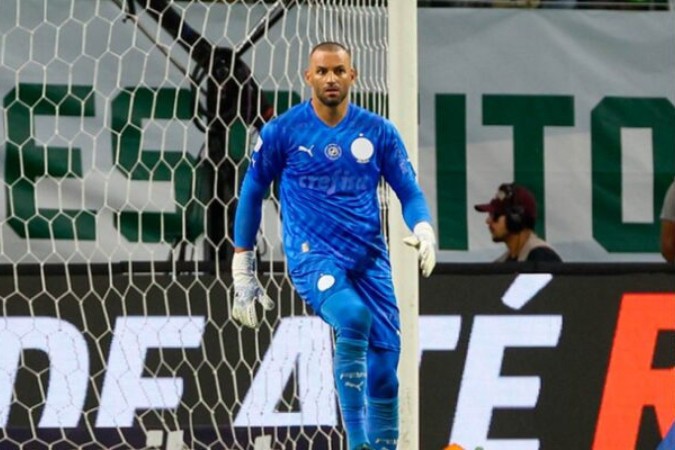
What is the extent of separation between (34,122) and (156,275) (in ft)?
4.32

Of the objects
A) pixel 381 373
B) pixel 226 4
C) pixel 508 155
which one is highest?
pixel 226 4

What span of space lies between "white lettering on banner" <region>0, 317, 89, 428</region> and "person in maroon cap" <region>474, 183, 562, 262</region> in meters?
2.43

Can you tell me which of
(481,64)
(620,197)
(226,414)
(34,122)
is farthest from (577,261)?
(34,122)

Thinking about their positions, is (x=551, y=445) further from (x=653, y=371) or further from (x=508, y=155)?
(x=508, y=155)

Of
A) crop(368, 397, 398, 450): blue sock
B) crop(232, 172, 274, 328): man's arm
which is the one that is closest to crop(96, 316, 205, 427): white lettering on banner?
crop(232, 172, 274, 328): man's arm

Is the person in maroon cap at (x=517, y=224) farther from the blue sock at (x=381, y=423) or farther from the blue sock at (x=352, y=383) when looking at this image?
the blue sock at (x=352, y=383)

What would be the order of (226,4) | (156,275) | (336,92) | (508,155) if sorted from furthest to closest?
1. (508,155)
2. (226,4)
3. (156,275)
4. (336,92)

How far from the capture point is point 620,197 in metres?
11.3

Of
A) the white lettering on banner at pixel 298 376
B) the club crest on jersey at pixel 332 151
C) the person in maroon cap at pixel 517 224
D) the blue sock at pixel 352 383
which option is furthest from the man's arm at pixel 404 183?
the person in maroon cap at pixel 517 224

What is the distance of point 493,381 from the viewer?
10031mm

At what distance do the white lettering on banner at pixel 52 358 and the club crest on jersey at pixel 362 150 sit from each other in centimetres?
232

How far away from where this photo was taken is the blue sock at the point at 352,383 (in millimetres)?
7789

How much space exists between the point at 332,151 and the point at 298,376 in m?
2.10

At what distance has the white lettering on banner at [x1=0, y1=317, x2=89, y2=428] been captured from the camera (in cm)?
962
